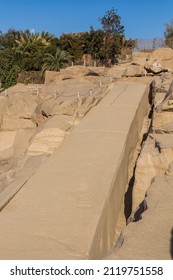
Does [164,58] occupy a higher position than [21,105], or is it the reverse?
[164,58]

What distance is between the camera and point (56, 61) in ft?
70.5

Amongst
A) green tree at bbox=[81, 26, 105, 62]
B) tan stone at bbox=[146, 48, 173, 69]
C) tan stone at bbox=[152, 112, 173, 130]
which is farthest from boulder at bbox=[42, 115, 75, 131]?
green tree at bbox=[81, 26, 105, 62]

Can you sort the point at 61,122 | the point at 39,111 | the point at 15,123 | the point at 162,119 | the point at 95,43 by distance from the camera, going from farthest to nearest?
1. the point at 95,43
2. the point at 15,123
3. the point at 39,111
4. the point at 61,122
5. the point at 162,119

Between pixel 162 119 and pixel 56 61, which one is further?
pixel 56 61

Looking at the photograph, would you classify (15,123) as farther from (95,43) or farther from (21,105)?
(95,43)

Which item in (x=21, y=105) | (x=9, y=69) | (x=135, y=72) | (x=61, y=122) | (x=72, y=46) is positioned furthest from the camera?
(x=72, y=46)

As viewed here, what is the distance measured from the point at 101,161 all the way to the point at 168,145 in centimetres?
143

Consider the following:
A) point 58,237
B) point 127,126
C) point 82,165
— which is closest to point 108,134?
point 127,126

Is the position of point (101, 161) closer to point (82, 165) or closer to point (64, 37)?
point (82, 165)

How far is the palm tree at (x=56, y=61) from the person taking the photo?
69.8ft

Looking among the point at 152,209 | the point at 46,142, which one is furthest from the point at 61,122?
the point at 152,209

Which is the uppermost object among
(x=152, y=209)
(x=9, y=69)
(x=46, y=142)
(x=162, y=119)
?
(x=9, y=69)

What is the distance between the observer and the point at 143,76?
1959 centimetres

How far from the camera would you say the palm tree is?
838 inches
